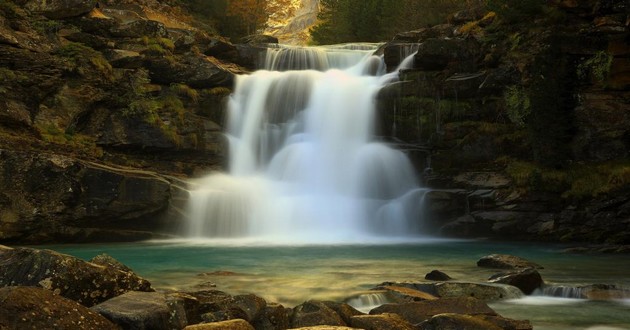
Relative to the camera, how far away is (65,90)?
67.8 ft

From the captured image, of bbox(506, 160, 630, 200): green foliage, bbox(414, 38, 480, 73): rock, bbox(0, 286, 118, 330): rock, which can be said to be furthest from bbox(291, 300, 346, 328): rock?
bbox(414, 38, 480, 73): rock

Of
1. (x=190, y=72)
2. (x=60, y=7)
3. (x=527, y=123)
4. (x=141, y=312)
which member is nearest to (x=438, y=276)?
(x=141, y=312)

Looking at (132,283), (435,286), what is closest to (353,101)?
(435,286)

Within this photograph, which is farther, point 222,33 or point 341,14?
point 341,14

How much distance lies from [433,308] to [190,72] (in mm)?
19501

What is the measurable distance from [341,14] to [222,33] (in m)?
10.4

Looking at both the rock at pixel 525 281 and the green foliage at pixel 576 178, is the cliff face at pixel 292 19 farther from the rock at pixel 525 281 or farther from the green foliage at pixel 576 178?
the rock at pixel 525 281

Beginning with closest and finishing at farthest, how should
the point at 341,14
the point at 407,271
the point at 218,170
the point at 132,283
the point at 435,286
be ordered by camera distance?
the point at 132,283 → the point at 435,286 → the point at 407,271 → the point at 218,170 → the point at 341,14

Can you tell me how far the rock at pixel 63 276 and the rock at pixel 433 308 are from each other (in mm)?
3204

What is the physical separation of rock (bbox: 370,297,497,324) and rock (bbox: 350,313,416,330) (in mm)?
726

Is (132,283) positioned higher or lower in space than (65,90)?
lower

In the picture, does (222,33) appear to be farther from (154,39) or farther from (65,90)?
(65,90)

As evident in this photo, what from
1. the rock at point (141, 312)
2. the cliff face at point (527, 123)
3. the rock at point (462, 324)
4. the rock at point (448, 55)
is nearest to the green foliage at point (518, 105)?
the cliff face at point (527, 123)

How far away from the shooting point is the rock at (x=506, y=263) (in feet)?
37.6
